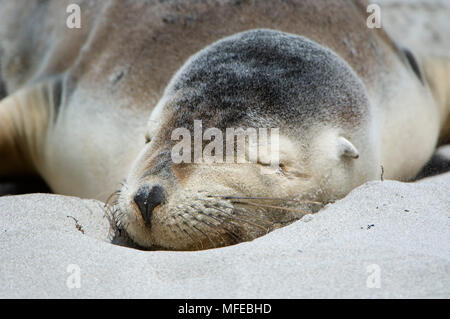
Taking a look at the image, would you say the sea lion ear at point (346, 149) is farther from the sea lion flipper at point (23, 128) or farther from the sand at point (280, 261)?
the sea lion flipper at point (23, 128)

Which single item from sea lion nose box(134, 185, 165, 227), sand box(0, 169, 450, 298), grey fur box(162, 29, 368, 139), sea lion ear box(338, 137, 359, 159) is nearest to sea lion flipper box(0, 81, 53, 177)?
grey fur box(162, 29, 368, 139)

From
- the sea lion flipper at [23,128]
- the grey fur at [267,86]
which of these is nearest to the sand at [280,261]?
the grey fur at [267,86]

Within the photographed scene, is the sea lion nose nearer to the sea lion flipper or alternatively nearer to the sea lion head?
the sea lion head

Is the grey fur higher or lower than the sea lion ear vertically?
higher

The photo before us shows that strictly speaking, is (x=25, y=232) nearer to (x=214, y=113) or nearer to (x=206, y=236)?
(x=206, y=236)

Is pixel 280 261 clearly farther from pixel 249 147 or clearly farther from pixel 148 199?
pixel 249 147

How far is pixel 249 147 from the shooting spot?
276cm

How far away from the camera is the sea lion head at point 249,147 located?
8.27ft

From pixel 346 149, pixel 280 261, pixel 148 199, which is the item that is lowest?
pixel 280 261

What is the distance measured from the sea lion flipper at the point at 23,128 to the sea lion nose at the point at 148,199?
8.32ft

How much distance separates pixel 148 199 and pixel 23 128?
272 centimetres

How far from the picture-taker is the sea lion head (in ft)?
8.27

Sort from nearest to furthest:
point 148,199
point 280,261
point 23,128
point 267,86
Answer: point 280,261 < point 148,199 < point 267,86 < point 23,128

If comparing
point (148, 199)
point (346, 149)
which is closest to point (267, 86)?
point (346, 149)
